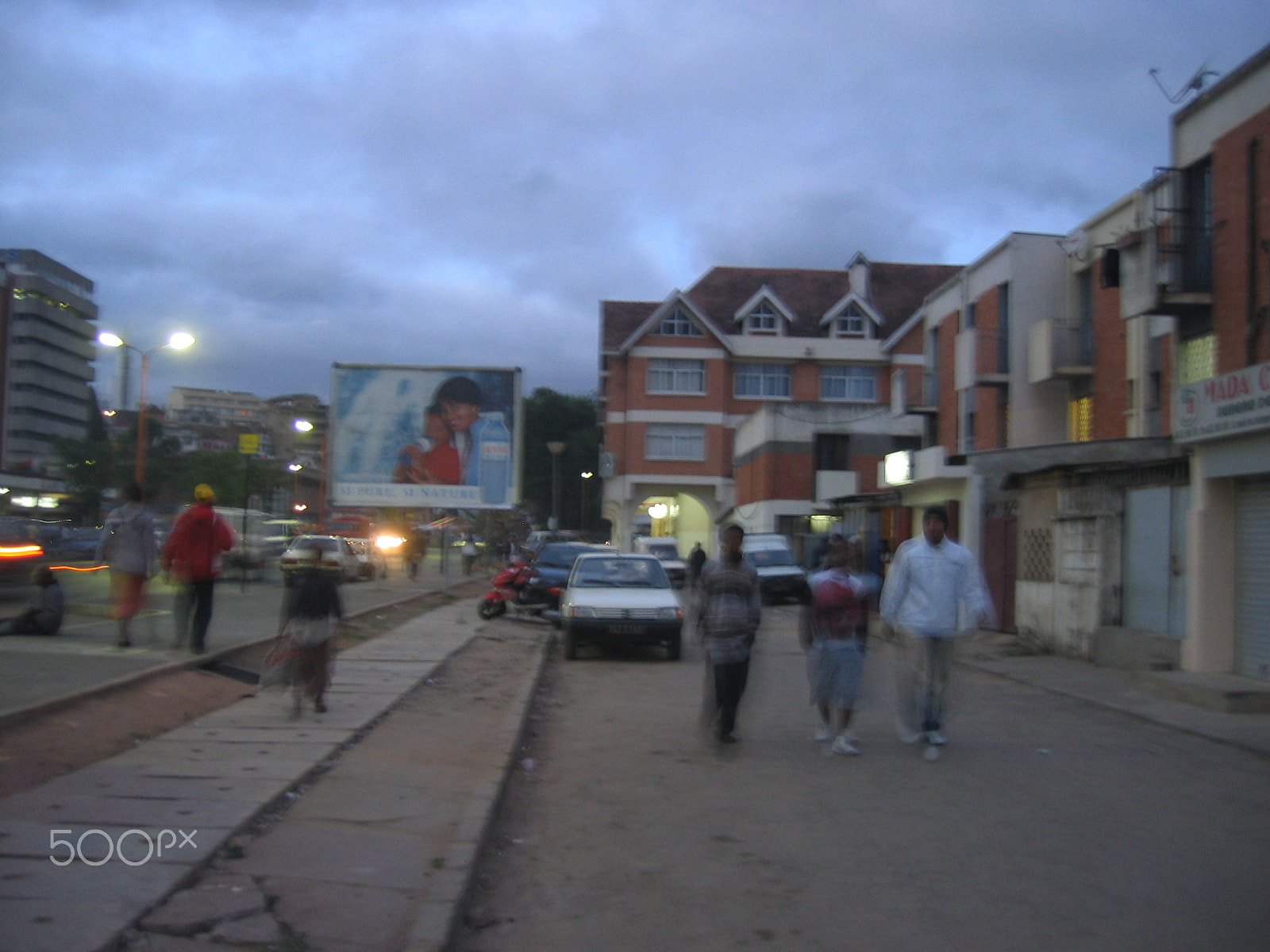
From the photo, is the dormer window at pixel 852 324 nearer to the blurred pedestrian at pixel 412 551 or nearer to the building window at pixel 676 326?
the building window at pixel 676 326

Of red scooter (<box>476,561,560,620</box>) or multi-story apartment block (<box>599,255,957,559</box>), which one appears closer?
red scooter (<box>476,561,560,620</box>)

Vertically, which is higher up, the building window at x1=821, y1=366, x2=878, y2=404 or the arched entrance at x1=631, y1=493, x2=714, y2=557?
the building window at x1=821, y1=366, x2=878, y2=404

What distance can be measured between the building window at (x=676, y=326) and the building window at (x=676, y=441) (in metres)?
3.95

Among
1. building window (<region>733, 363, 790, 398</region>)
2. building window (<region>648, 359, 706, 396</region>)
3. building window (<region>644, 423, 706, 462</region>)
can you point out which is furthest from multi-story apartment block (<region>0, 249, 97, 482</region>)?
building window (<region>733, 363, 790, 398</region>)

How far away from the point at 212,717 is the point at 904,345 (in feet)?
149

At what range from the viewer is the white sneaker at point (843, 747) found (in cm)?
900

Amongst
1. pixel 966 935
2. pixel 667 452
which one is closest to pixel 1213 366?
pixel 966 935

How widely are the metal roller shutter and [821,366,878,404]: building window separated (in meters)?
37.6

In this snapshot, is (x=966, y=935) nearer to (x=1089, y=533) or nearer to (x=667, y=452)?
(x=1089, y=533)

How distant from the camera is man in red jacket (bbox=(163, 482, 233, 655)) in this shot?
38.7 feet

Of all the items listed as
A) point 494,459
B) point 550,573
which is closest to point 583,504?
point 494,459

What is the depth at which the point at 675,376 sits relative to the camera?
50.8m

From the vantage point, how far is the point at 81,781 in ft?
22.0

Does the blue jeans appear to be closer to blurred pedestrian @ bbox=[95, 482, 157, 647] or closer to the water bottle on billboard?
blurred pedestrian @ bbox=[95, 482, 157, 647]
